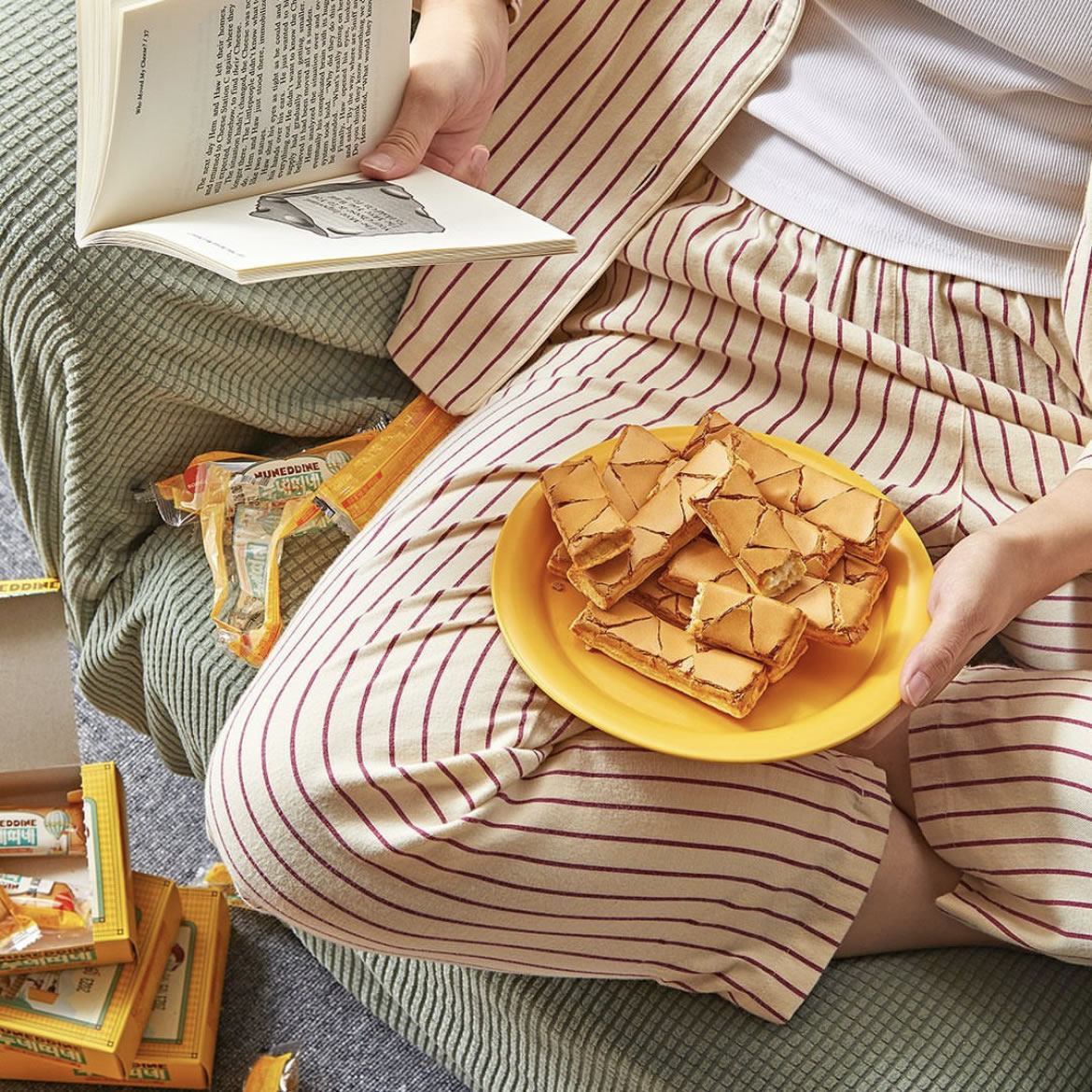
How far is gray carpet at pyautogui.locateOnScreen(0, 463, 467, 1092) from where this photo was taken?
117 centimetres

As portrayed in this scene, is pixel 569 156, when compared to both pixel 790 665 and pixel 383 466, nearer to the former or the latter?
pixel 383 466

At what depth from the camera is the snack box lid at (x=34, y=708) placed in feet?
3.47

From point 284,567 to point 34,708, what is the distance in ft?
0.79

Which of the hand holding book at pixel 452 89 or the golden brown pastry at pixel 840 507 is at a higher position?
the hand holding book at pixel 452 89

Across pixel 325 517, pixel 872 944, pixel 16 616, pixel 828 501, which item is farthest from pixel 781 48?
pixel 16 616

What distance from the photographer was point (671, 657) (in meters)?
0.81

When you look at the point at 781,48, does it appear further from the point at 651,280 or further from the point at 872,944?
the point at 872,944

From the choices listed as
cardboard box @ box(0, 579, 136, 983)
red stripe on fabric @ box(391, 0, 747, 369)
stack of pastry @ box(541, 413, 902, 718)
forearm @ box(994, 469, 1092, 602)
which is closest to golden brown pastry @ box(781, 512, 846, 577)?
stack of pastry @ box(541, 413, 902, 718)

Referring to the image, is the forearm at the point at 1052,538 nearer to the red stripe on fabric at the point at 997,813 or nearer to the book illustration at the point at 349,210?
the red stripe on fabric at the point at 997,813

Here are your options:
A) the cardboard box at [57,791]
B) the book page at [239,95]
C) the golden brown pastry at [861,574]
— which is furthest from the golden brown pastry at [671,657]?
the cardboard box at [57,791]

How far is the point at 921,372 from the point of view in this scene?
969mm

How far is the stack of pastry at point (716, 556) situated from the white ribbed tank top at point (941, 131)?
0.73 ft

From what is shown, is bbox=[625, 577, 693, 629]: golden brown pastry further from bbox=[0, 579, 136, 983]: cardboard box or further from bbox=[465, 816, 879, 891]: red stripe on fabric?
bbox=[0, 579, 136, 983]: cardboard box

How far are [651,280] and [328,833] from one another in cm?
55
